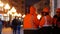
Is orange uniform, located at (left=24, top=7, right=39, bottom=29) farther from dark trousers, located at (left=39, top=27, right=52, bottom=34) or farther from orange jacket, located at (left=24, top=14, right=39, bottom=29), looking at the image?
dark trousers, located at (left=39, top=27, right=52, bottom=34)

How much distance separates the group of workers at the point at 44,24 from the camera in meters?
3.72

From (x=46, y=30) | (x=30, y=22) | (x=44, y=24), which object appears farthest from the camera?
(x=30, y=22)

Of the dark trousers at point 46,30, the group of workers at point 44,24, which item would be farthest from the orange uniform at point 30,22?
the dark trousers at point 46,30

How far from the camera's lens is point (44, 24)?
4.09 meters

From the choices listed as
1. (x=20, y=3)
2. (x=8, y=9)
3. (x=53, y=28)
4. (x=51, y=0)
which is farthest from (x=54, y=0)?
(x=53, y=28)

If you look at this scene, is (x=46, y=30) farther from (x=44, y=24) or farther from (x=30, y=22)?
(x=30, y=22)

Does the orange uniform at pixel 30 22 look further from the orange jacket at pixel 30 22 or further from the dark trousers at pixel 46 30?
the dark trousers at pixel 46 30

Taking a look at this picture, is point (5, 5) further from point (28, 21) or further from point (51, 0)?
point (28, 21)

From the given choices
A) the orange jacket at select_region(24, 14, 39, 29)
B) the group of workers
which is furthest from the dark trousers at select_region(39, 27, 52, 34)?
the orange jacket at select_region(24, 14, 39, 29)

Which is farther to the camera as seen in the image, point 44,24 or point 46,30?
point 44,24

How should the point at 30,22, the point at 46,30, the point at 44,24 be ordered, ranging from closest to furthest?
the point at 46,30 < the point at 44,24 < the point at 30,22

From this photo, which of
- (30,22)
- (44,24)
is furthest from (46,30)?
(30,22)

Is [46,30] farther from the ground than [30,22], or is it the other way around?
[30,22]

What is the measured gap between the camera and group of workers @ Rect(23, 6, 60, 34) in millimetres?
3725
